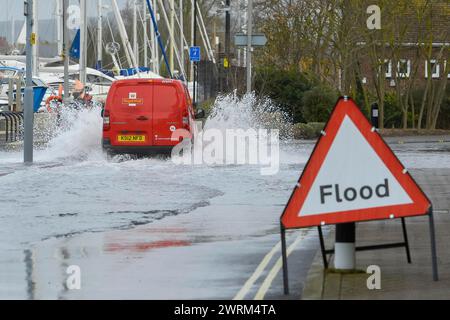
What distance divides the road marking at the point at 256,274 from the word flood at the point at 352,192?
0.94 metres

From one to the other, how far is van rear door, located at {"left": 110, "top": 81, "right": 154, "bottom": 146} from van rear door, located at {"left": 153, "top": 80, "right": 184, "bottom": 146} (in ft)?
0.42

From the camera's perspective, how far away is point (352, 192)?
A: 10.7 metres

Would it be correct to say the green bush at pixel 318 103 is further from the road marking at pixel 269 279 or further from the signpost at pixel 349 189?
the signpost at pixel 349 189

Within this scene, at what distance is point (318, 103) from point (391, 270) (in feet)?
116

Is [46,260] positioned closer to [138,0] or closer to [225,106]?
[225,106]

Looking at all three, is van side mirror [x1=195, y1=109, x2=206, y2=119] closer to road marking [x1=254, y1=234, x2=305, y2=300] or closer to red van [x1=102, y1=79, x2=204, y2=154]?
red van [x1=102, y1=79, x2=204, y2=154]

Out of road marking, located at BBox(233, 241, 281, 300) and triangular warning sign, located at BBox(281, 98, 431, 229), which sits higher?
triangular warning sign, located at BBox(281, 98, 431, 229)

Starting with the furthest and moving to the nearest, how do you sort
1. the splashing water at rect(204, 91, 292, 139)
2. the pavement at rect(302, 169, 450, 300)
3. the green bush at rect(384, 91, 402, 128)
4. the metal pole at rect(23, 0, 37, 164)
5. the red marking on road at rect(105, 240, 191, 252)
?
1. the green bush at rect(384, 91, 402, 128)
2. the splashing water at rect(204, 91, 292, 139)
3. the metal pole at rect(23, 0, 37, 164)
4. the red marking on road at rect(105, 240, 191, 252)
5. the pavement at rect(302, 169, 450, 300)

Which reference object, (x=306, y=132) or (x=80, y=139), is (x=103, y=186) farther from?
(x=306, y=132)

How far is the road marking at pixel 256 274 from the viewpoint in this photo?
1050cm

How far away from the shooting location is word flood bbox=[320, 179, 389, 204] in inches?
420

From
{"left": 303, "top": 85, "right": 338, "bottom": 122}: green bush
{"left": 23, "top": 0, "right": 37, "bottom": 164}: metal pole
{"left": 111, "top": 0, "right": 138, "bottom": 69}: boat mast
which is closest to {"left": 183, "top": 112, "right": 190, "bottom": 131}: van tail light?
{"left": 23, "top": 0, "right": 37, "bottom": 164}: metal pole

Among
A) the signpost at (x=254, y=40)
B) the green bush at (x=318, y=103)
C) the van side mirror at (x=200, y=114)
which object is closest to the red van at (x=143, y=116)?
the van side mirror at (x=200, y=114)
